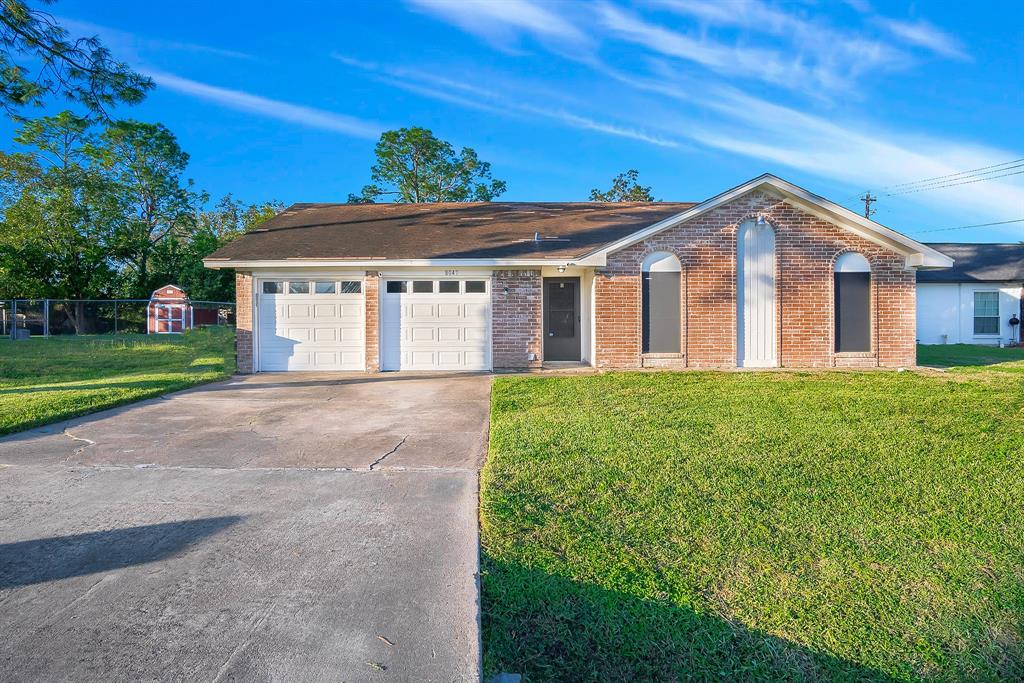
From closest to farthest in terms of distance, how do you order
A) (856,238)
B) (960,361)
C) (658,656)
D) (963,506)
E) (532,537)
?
(658,656)
(532,537)
(963,506)
(856,238)
(960,361)

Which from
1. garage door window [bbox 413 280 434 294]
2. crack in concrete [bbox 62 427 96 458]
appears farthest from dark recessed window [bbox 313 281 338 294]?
crack in concrete [bbox 62 427 96 458]

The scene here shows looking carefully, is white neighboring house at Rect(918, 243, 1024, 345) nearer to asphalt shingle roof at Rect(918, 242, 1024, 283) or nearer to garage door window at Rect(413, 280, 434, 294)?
asphalt shingle roof at Rect(918, 242, 1024, 283)

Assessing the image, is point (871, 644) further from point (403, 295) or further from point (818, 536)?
point (403, 295)

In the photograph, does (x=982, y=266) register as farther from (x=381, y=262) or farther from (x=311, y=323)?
(x=311, y=323)

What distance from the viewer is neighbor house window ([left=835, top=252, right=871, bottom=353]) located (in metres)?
12.2

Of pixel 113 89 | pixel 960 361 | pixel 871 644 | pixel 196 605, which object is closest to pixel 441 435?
pixel 196 605

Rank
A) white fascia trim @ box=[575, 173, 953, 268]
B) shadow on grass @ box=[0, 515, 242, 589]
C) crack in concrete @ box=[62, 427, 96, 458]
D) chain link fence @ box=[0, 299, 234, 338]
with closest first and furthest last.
→ shadow on grass @ box=[0, 515, 242, 589] < crack in concrete @ box=[62, 427, 96, 458] < white fascia trim @ box=[575, 173, 953, 268] < chain link fence @ box=[0, 299, 234, 338]

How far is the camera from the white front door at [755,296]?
12.2 m

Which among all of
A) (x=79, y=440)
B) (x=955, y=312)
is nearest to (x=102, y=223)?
(x=79, y=440)

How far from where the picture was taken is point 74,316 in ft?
87.1

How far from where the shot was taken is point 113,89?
10234 millimetres

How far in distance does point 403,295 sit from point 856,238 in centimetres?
979

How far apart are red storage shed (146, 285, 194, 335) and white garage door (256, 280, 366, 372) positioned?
17.9m

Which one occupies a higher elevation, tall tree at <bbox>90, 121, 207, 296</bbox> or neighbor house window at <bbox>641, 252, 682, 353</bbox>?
tall tree at <bbox>90, 121, 207, 296</bbox>
